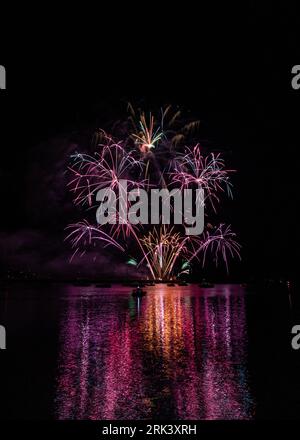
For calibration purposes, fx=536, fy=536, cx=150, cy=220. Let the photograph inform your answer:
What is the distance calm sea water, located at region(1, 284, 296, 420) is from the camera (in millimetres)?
11594

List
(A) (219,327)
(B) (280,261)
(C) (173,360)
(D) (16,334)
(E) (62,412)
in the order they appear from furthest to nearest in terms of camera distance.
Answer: (B) (280,261) → (A) (219,327) → (D) (16,334) → (C) (173,360) → (E) (62,412)

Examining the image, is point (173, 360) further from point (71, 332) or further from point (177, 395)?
point (71, 332)

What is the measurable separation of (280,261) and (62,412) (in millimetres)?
106691

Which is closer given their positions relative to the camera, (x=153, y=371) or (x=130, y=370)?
(x=153, y=371)

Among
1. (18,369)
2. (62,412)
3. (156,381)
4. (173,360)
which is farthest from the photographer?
(173,360)

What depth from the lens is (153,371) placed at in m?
15.5

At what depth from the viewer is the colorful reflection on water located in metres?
11.5

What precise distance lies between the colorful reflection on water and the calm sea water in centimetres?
2

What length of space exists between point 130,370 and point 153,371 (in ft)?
2.24

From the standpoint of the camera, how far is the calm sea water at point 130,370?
1159cm

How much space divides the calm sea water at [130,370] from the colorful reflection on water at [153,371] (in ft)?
0.07

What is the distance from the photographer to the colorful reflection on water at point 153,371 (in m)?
11.5
